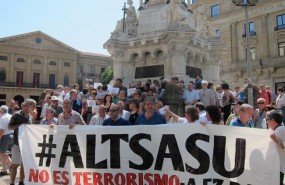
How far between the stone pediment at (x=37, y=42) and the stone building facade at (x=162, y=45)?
5560cm

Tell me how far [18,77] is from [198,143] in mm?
68799

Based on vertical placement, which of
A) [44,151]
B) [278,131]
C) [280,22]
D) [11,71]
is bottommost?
[44,151]

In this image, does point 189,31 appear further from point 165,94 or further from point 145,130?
point 145,130

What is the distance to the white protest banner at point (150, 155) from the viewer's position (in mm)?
5258

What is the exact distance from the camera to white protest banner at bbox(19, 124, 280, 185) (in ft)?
17.3

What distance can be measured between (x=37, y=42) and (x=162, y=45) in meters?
60.5

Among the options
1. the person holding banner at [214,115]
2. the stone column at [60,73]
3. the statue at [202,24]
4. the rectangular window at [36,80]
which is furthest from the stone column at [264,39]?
the rectangular window at [36,80]

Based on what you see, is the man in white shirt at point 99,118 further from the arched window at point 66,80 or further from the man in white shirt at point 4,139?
the arched window at point 66,80

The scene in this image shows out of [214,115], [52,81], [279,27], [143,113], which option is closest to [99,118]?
[143,113]

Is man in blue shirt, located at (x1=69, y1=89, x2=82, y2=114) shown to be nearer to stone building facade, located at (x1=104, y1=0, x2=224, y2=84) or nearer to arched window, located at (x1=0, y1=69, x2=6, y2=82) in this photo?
stone building facade, located at (x1=104, y1=0, x2=224, y2=84)

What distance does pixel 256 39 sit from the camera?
141 feet

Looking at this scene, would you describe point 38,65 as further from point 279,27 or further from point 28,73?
point 279,27

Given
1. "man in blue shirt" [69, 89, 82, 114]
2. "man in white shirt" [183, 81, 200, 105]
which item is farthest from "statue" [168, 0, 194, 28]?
"man in blue shirt" [69, 89, 82, 114]

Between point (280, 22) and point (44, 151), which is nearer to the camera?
point (44, 151)
